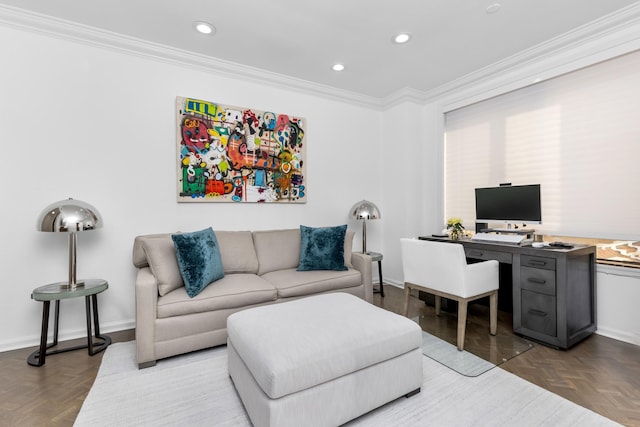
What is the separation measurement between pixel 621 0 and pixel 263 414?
12.4 feet

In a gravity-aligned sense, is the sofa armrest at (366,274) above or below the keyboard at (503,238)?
below

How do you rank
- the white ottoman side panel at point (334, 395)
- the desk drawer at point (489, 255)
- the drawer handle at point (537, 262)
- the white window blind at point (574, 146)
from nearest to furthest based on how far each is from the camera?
the white ottoman side panel at point (334, 395) < the drawer handle at point (537, 262) < the white window blind at point (574, 146) < the desk drawer at point (489, 255)

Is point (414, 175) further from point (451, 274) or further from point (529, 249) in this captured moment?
point (451, 274)

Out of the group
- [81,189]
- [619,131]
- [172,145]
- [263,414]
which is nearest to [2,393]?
[81,189]

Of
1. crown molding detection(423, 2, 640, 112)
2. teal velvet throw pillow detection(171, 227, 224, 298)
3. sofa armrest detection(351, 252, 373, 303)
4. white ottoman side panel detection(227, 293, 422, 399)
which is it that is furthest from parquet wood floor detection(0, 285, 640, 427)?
crown molding detection(423, 2, 640, 112)

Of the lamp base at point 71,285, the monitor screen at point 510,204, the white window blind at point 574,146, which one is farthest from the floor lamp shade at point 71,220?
the white window blind at point 574,146

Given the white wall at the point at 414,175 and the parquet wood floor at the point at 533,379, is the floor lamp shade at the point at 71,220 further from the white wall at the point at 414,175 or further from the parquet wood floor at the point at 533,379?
the white wall at the point at 414,175

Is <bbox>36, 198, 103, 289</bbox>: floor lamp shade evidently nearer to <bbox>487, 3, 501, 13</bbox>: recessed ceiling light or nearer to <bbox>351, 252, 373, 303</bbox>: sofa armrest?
<bbox>351, 252, 373, 303</bbox>: sofa armrest

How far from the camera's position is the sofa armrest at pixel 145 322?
6.77 feet

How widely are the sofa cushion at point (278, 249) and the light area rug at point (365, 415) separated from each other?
1187mm

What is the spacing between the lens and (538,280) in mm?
2420

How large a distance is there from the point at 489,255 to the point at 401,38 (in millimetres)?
2230

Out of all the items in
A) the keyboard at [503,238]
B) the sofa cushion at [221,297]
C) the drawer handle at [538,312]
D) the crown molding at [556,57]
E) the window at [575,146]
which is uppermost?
the crown molding at [556,57]

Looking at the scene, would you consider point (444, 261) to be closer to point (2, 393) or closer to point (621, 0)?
point (621, 0)
